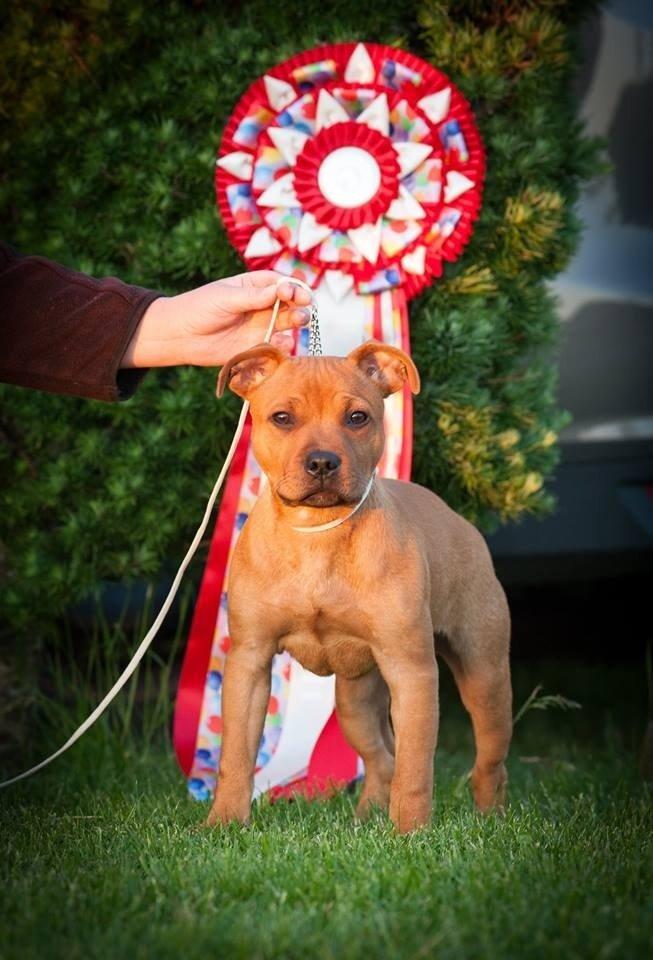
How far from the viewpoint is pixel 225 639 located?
4598 millimetres

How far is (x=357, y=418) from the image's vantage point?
11.2 feet

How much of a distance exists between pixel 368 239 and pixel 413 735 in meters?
2.04

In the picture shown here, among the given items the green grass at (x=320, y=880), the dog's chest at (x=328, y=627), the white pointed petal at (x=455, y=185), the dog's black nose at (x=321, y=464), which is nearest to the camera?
the green grass at (x=320, y=880)

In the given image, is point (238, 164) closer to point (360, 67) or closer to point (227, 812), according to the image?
point (360, 67)

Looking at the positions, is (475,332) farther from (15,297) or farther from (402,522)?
(15,297)

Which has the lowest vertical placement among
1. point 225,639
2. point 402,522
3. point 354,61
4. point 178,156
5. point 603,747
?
point 603,747

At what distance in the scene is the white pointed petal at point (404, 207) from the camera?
470 cm

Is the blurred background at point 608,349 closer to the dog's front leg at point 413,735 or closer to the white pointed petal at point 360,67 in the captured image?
the white pointed petal at point 360,67

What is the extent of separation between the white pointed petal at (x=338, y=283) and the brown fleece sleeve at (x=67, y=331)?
1.04 metres

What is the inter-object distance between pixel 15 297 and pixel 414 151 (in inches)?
64.9

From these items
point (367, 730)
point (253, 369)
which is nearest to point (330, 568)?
point (253, 369)

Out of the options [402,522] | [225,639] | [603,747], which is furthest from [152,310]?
[603,747]

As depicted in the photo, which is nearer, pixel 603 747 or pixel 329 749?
pixel 329 749

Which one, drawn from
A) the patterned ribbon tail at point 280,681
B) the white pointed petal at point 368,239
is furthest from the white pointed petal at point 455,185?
the patterned ribbon tail at point 280,681
